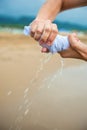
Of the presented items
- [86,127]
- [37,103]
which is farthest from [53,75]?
[86,127]

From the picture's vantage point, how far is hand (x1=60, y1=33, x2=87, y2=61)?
91 centimetres

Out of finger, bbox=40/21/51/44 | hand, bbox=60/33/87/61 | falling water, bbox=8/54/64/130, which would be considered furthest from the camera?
falling water, bbox=8/54/64/130

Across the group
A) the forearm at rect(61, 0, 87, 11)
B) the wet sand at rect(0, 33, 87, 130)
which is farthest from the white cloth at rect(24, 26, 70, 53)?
the wet sand at rect(0, 33, 87, 130)

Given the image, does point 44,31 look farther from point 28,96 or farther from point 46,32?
point 28,96

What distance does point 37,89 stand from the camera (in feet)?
9.34

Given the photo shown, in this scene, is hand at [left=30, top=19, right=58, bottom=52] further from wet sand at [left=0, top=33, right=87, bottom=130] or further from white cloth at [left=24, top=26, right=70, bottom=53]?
wet sand at [left=0, top=33, right=87, bottom=130]

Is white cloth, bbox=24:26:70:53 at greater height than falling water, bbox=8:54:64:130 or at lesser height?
greater

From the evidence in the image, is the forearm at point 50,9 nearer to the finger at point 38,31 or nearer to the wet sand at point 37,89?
the finger at point 38,31

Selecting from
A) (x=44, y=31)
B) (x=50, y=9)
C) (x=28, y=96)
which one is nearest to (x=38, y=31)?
(x=44, y=31)

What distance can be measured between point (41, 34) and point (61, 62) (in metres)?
2.41

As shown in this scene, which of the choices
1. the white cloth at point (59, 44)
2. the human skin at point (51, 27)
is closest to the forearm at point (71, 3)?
the human skin at point (51, 27)

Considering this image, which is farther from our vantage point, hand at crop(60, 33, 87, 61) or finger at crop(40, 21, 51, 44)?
hand at crop(60, 33, 87, 61)

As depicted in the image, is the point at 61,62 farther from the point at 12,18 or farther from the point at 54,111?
the point at 54,111

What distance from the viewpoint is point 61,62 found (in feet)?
10.6
